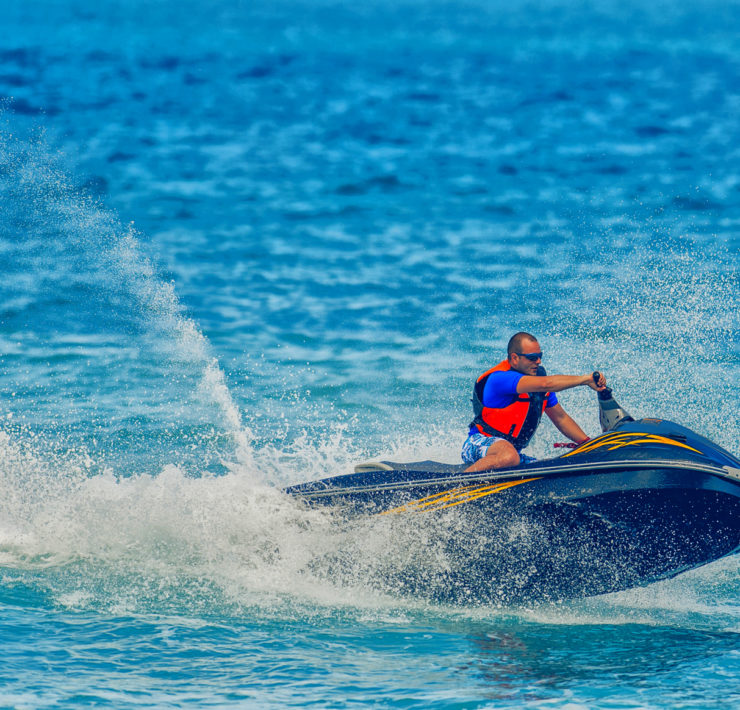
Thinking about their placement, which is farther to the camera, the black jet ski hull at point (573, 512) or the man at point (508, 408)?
the man at point (508, 408)

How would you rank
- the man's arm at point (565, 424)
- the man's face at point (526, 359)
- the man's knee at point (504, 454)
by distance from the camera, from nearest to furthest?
the man's knee at point (504, 454)
the man's face at point (526, 359)
the man's arm at point (565, 424)

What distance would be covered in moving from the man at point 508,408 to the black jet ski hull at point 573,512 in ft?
0.72

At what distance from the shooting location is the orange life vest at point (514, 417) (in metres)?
5.78

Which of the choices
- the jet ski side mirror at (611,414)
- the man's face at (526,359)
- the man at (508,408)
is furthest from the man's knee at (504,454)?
the jet ski side mirror at (611,414)

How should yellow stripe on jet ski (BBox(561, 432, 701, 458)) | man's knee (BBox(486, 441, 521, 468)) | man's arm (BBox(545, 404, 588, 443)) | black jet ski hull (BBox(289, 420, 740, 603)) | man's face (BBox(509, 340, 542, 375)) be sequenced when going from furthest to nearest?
man's arm (BBox(545, 404, 588, 443))
man's face (BBox(509, 340, 542, 375))
man's knee (BBox(486, 441, 521, 468))
yellow stripe on jet ski (BBox(561, 432, 701, 458))
black jet ski hull (BBox(289, 420, 740, 603))

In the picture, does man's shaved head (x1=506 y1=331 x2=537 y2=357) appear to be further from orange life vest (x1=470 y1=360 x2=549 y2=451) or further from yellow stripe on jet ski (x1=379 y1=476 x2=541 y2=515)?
yellow stripe on jet ski (x1=379 y1=476 x2=541 y2=515)

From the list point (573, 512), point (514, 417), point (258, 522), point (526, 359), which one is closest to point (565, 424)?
point (514, 417)

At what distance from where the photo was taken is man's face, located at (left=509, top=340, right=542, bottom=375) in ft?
18.8

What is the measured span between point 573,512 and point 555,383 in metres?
0.77

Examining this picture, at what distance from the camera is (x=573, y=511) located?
5320mm

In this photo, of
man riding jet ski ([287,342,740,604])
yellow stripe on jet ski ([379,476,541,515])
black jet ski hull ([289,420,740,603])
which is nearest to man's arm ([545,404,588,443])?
man riding jet ski ([287,342,740,604])

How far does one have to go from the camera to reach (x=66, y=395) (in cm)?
1061

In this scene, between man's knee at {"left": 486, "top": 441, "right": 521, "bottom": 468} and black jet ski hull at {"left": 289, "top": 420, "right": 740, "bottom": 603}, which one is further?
man's knee at {"left": 486, "top": 441, "right": 521, "bottom": 468}

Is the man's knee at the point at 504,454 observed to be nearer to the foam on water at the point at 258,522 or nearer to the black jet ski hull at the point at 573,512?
the black jet ski hull at the point at 573,512
